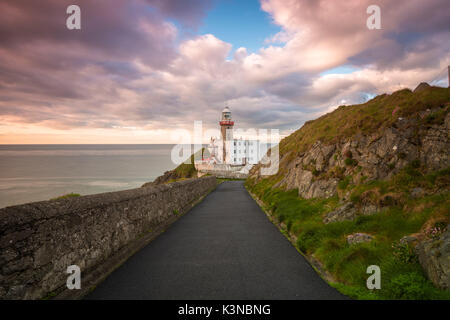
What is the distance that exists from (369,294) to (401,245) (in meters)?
1.58

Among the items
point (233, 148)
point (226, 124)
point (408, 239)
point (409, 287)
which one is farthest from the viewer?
point (233, 148)

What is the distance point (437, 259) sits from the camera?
409 centimetres

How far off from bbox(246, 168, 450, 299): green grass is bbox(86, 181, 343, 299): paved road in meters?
0.51

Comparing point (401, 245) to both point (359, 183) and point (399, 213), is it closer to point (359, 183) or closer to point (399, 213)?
point (399, 213)

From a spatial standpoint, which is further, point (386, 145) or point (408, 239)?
point (386, 145)

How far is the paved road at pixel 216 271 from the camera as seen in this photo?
15.7 ft

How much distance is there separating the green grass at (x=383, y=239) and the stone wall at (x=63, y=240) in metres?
5.34

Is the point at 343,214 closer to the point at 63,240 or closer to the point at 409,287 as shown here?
the point at 409,287

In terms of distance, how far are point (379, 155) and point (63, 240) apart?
10576 mm

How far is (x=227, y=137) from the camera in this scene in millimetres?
88688
